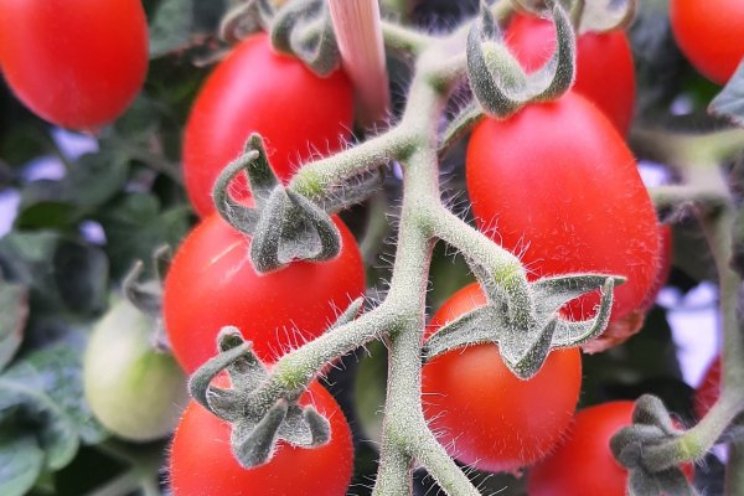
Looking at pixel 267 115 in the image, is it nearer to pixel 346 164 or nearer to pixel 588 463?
pixel 346 164

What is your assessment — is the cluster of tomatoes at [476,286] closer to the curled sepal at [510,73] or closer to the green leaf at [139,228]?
the curled sepal at [510,73]

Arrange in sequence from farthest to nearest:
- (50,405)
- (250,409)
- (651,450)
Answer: (50,405)
(651,450)
(250,409)

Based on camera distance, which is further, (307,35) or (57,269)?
(57,269)

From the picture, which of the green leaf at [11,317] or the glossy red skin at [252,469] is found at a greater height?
the glossy red skin at [252,469]

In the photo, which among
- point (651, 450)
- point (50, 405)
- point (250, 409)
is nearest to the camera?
point (250, 409)

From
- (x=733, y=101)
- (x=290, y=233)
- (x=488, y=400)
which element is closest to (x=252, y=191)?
(x=290, y=233)

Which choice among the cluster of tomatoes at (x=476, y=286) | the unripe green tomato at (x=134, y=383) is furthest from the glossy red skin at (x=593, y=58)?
the unripe green tomato at (x=134, y=383)

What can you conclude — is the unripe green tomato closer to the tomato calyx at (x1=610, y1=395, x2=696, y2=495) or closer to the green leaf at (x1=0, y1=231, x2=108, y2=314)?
the green leaf at (x1=0, y1=231, x2=108, y2=314)
